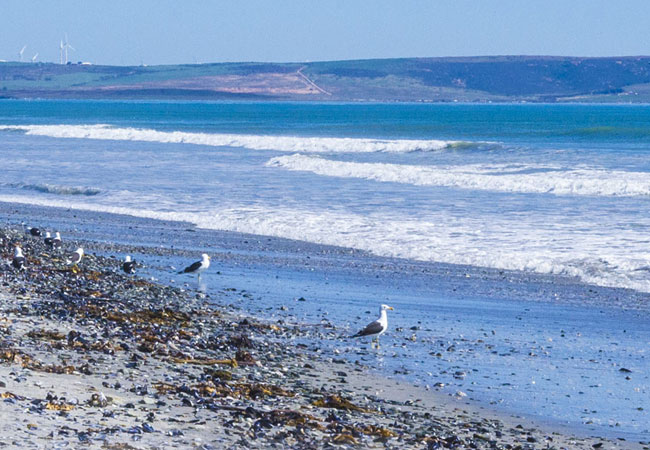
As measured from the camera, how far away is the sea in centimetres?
847

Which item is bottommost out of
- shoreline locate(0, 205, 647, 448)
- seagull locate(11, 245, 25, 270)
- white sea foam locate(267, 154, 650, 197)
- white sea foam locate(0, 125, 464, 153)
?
shoreline locate(0, 205, 647, 448)

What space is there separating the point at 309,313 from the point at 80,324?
8.84ft

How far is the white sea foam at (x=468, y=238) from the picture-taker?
13.8 m

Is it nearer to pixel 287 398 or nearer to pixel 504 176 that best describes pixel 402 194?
pixel 504 176

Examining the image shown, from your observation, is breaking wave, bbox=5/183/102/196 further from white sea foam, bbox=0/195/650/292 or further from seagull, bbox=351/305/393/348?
seagull, bbox=351/305/393/348

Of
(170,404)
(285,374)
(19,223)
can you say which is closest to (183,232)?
(19,223)

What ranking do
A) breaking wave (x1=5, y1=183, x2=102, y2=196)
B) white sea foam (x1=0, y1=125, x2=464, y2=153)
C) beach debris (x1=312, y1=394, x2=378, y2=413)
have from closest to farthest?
beach debris (x1=312, y1=394, x2=378, y2=413)
breaking wave (x1=5, y1=183, x2=102, y2=196)
white sea foam (x1=0, y1=125, x2=464, y2=153)

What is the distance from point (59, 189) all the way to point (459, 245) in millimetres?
14132

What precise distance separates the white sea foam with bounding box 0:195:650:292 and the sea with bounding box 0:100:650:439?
0.16ft

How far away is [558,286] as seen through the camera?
12633 mm

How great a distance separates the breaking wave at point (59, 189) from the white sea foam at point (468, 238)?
4175mm

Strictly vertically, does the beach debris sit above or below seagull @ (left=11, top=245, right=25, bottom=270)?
below

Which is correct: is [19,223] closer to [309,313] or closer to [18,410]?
[309,313]

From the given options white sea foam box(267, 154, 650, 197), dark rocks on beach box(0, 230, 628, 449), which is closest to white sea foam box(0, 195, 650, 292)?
dark rocks on beach box(0, 230, 628, 449)
